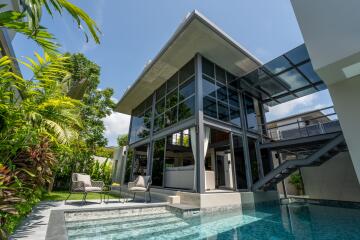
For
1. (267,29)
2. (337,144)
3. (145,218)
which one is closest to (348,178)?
(337,144)

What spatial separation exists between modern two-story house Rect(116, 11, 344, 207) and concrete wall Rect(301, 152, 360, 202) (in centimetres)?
373

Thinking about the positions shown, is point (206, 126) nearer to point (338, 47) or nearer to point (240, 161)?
point (240, 161)

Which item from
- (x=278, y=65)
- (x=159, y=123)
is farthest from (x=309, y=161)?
(x=159, y=123)

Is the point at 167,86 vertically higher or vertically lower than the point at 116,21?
lower

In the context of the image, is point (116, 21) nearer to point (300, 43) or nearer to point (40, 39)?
point (40, 39)

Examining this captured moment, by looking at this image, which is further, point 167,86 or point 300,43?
point 167,86

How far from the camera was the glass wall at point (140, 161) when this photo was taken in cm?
1386

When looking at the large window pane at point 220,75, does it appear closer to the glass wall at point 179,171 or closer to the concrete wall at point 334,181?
the glass wall at point 179,171

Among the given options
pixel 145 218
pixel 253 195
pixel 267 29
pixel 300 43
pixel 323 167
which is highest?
pixel 267 29

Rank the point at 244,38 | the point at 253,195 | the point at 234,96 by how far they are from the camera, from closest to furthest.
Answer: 1. the point at 253,195
2. the point at 244,38
3. the point at 234,96

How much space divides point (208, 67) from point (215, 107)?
2300mm

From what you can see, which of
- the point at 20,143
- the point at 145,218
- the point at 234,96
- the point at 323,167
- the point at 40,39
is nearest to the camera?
the point at 40,39

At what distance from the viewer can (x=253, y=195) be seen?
8.95 meters

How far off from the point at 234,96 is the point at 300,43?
4006mm
